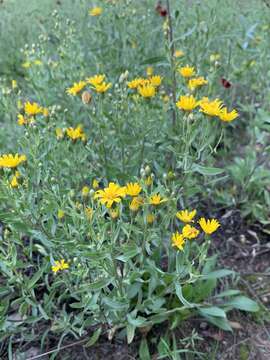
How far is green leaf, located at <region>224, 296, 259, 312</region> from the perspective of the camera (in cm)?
221

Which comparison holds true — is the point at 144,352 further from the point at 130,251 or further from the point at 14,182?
the point at 14,182

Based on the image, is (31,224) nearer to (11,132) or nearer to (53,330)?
(53,330)

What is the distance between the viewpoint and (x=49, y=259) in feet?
6.73

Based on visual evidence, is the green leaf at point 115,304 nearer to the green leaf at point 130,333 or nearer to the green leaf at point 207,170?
the green leaf at point 130,333

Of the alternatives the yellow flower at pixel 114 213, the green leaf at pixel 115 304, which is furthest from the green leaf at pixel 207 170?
the green leaf at pixel 115 304

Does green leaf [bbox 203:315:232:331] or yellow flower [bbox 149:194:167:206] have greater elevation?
yellow flower [bbox 149:194:167:206]

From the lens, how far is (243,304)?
7.36 feet

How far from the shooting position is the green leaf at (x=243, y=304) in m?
2.21

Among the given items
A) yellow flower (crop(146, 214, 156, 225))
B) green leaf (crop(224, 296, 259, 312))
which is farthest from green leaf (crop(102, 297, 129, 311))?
green leaf (crop(224, 296, 259, 312))

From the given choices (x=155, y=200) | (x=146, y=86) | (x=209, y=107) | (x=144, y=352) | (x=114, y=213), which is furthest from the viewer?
(x=146, y=86)

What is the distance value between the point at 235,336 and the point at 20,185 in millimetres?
1291

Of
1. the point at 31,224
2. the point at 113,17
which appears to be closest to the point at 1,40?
the point at 113,17

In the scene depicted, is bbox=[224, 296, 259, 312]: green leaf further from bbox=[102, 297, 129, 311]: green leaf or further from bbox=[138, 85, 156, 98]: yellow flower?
bbox=[138, 85, 156, 98]: yellow flower

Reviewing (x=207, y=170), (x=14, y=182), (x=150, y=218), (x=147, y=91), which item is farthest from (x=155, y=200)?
(x=147, y=91)
